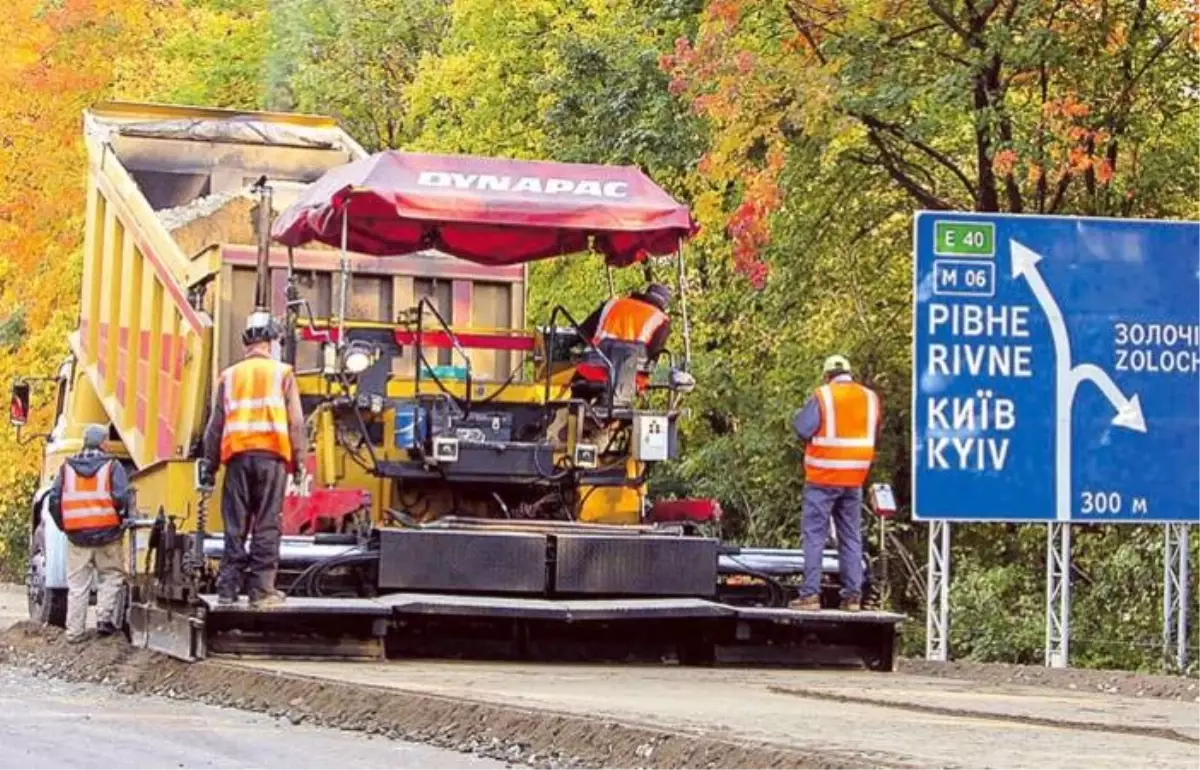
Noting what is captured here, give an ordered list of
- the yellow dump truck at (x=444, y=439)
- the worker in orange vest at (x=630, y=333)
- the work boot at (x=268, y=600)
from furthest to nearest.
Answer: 1. the worker in orange vest at (x=630, y=333)
2. the yellow dump truck at (x=444, y=439)
3. the work boot at (x=268, y=600)

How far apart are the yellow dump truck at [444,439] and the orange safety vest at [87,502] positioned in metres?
0.26

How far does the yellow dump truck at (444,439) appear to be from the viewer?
1428cm

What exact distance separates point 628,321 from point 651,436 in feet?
2.57

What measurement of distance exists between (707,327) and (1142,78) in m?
7.97

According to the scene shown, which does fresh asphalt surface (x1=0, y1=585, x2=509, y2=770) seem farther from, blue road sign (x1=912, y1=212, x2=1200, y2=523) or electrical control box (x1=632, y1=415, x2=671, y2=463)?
blue road sign (x1=912, y1=212, x2=1200, y2=523)

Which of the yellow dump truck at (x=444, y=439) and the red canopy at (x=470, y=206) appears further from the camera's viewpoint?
the red canopy at (x=470, y=206)

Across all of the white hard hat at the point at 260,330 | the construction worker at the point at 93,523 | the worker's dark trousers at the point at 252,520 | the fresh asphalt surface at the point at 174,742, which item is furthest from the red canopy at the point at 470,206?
the fresh asphalt surface at the point at 174,742

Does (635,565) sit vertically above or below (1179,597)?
above

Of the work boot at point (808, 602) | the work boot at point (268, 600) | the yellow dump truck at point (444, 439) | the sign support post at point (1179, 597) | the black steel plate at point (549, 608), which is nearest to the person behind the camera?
the work boot at point (268, 600)

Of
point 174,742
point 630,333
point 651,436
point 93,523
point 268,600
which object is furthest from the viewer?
point 93,523

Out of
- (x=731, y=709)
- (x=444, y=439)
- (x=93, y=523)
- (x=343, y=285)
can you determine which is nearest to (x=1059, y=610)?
(x=444, y=439)

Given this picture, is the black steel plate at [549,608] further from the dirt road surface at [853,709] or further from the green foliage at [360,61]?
the green foliage at [360,61]

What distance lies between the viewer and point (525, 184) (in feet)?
50.2

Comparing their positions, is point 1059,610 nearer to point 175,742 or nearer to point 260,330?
point 260,330
